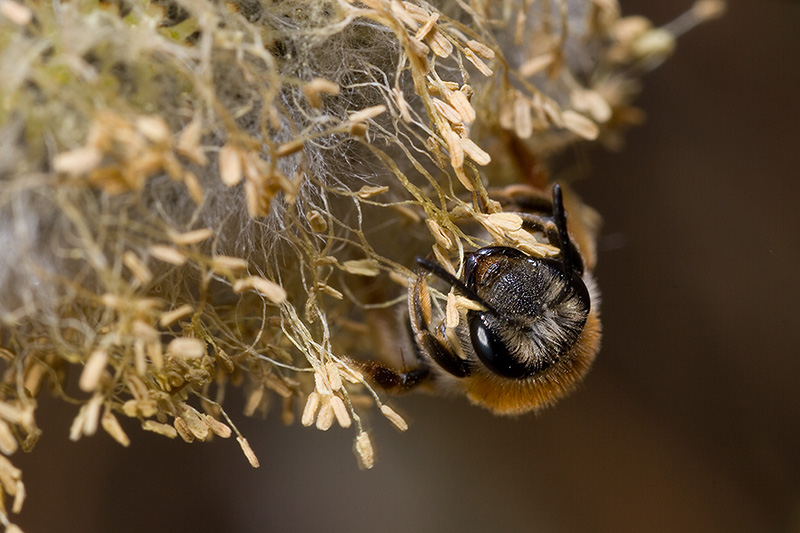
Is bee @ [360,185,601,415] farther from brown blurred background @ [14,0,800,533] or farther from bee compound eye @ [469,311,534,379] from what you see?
brown blurred background @ [14,0,800,533]

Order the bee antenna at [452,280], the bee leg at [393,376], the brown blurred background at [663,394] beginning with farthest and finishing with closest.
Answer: the brown blurred background at [663,394]
the bee leg at [393,376]
the bee antenna at [452,280]

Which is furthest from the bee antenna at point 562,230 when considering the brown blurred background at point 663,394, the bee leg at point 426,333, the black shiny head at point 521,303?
the brown blurred background at point 663,394

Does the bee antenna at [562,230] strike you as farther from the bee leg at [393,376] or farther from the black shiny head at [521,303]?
the bee leg at [393,376]

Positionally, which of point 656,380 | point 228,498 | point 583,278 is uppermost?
point 583,278

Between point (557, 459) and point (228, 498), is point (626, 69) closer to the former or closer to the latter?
point (557, 459)

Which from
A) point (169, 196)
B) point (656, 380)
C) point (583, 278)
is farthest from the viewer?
point (656, 380)

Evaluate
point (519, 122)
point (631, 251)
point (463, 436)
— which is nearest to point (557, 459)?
point (463, 436)
